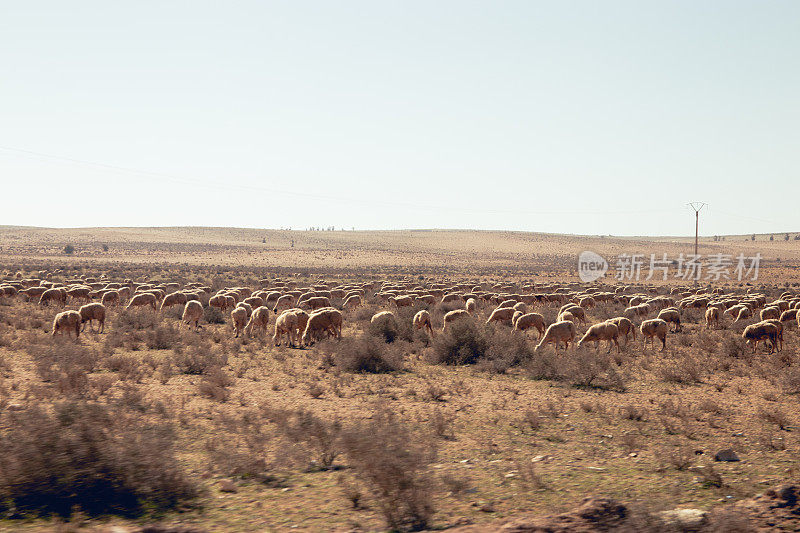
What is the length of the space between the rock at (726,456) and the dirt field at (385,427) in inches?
3.2

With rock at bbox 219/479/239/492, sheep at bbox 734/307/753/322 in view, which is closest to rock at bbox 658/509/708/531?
rock at bbox 219/479/239/492

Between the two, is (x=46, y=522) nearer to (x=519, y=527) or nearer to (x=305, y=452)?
(x=305, y=452)

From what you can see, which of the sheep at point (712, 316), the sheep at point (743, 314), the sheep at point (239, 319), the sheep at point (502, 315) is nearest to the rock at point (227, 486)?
the sheep at point (239, 319)

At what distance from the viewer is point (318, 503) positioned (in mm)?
6531

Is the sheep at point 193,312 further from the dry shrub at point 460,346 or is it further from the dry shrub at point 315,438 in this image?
the dry shrub at point 315,438

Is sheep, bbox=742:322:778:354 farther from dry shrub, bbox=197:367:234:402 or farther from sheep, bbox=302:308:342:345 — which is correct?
dry shrub, bbox=197:367:234:402

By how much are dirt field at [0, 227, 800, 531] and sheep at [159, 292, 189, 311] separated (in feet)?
16.8

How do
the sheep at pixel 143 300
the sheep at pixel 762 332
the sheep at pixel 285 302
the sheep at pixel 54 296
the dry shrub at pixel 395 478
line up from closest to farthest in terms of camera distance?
the dry shrub at pixel 395 478 < the sheep at pixel 762 332 < the sheep at pixel 143 300 < the sheep at pixel 54 296 < the sheep at pixel 285 302

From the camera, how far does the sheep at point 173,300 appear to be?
28281 mm

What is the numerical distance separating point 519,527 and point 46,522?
450cm

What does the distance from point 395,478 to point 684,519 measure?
2.75 meters

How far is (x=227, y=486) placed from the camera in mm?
7016

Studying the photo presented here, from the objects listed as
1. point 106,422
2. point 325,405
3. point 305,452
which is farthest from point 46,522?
Answer: point 325,405

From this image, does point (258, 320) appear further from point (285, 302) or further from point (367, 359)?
point (285, 302)
